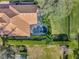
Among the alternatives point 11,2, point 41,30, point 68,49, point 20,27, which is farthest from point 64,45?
point 11,2

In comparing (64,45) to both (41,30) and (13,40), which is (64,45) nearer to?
(41,30)

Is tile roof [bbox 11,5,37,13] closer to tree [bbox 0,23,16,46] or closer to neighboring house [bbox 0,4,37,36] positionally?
neighboring house [bbox 0,4,37,36]

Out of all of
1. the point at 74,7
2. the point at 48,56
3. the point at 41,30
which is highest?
the point at 74,7

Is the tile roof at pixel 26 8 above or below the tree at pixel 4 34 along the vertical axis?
above

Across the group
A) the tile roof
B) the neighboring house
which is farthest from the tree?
the tile roof

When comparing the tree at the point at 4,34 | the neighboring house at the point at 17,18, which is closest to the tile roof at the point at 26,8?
the neighboring house at the point at 17,18

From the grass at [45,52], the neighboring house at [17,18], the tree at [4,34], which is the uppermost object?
the neighboring house at [17,18]

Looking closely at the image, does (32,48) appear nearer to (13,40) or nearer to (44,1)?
(13,40)

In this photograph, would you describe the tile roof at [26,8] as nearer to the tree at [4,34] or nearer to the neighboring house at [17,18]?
the neighboring house at [17,18]

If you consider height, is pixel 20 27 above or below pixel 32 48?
above
